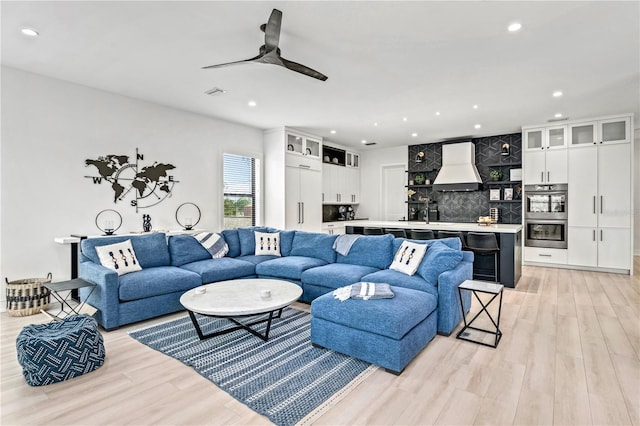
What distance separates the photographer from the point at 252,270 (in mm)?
4504

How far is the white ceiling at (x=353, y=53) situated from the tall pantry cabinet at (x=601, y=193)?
604 mm

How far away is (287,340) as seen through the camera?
302cm

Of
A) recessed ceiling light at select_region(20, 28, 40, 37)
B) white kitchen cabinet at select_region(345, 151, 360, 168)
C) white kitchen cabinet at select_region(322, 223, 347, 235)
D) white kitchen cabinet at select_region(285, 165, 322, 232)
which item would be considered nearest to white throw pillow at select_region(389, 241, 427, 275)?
white kitchen cabinet at select_region(285, 165, 322, 232)

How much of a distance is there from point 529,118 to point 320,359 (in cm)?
569

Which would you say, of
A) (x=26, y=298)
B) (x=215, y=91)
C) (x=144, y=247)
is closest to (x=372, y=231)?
(x=215, y=91)

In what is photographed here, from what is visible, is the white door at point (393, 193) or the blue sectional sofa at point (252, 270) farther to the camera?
the white door at point (393, 193)

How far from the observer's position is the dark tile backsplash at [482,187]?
7234 millimetres

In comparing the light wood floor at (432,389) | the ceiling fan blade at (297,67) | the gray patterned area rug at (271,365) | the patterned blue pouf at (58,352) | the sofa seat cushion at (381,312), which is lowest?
the light wood floor at (432,389)

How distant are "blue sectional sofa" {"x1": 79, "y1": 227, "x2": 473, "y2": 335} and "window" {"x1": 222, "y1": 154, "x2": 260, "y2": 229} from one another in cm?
120

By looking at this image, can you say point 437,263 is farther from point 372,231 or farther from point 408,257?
point 372,231

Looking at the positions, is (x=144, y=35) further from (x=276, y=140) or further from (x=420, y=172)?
(x=420, y=172)

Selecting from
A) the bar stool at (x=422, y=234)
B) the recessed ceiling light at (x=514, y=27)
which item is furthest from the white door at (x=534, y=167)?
the recessed ceiling light at (x=514, y=27)

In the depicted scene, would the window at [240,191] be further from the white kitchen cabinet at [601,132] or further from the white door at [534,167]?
the white kitchen cabinet at [601,132]

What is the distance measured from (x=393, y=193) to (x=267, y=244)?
486 centimetres
